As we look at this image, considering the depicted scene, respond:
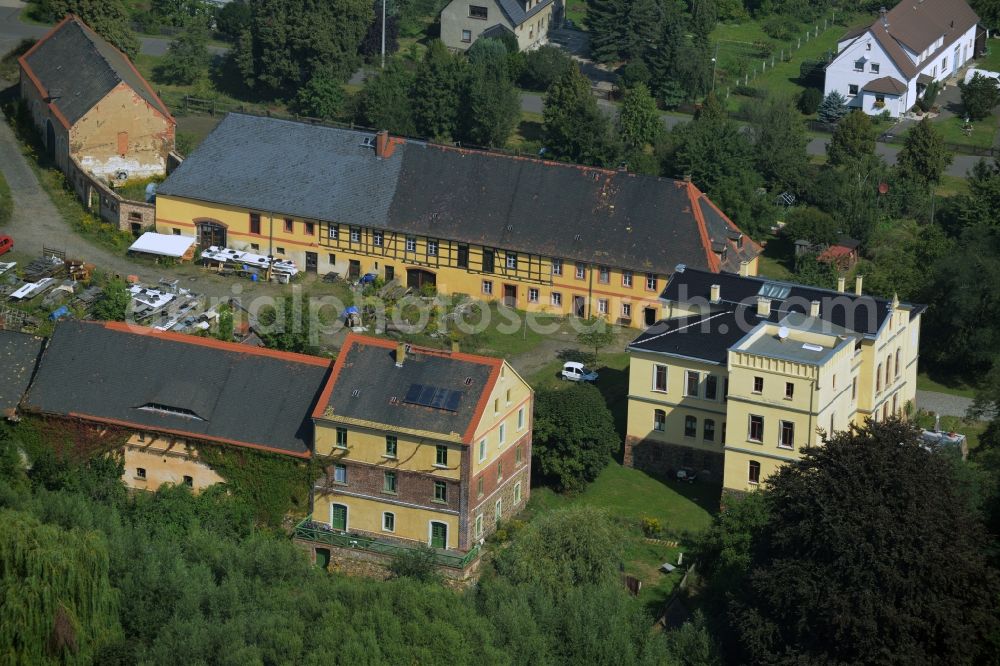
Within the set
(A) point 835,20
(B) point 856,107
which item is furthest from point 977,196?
(A) point 835,20

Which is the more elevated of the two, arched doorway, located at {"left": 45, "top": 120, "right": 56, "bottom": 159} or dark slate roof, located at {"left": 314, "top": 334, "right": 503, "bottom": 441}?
arched doorway, located at {"left": 45, "top": 120, "right": 56, "bottom": 159}

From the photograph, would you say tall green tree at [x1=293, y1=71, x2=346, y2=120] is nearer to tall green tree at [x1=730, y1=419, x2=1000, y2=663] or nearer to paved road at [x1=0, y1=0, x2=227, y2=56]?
paved road at [x1=0, y1=0, x2=227, y2=56]

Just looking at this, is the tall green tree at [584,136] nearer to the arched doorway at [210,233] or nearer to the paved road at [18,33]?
the arched doorway at [210,233]

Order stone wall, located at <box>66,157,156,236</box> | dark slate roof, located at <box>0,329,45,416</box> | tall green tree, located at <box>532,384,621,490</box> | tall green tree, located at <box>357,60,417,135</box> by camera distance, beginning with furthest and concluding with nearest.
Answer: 1. tall green tree, located at <box>357,60,417,135</box>
2. stone wall, located at <box>66,157,156,236</box>
3. tall green tree, located at <box>532,384,621,490</box>
4. dark slate roof, located at <box>0,329,45,416</box>

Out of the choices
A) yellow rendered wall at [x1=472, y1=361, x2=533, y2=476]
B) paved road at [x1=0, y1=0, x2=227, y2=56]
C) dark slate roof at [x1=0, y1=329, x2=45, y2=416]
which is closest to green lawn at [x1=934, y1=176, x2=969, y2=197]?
yellow rendered wall at [x1=472, y1=361, x2=533, y2=476]

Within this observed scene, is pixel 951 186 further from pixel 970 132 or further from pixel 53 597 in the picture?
pixel 53 597

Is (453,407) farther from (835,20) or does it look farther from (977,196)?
(835,20)
